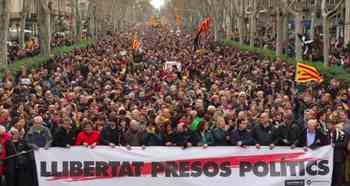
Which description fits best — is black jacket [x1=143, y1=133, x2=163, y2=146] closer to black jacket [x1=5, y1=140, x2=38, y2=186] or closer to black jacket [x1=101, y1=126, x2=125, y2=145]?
black jacket [x1=101, y1=126, x2=125, y2=145]

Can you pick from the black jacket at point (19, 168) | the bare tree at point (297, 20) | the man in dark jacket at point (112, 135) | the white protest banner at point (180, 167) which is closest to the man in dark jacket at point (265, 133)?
the white protest banner at point (180, 167)

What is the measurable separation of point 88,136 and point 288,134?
317 centimetres

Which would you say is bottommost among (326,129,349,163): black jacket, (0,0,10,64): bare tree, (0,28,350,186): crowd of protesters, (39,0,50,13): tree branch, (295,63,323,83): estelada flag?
(326,129,349,163): black jacket

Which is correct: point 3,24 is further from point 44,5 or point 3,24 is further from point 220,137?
point 220,137

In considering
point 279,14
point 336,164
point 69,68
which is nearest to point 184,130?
point 336,164

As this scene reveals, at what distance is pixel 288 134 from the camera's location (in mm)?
12516

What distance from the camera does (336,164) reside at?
11.6 meters

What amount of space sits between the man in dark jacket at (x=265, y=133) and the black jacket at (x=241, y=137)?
0.13m

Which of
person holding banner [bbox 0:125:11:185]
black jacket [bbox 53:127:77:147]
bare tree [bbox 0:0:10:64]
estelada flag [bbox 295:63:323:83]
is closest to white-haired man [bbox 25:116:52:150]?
black jacket [bbox 53:127:77:147]

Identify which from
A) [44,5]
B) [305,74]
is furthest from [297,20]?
[305,74]

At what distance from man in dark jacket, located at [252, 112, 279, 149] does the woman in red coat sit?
2.49 meters

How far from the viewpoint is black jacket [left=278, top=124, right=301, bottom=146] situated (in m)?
12.4

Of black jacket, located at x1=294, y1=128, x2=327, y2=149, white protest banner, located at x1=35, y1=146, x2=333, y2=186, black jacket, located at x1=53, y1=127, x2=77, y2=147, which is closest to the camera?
white protest banner, located at x1=35, y1=146, x2=333, y2=186

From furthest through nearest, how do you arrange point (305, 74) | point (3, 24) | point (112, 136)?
point (3, 24), point (305, 74), point (112, 136)
